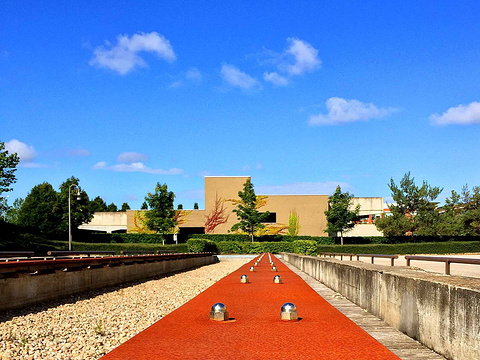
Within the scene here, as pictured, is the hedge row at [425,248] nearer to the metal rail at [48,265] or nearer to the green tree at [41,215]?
the green tree at [41,215]

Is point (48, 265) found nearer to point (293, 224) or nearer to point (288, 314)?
point (288, 314)

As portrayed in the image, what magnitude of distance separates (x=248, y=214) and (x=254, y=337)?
216 ft

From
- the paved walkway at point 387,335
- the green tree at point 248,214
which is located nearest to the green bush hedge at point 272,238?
the green tree at point 248,214

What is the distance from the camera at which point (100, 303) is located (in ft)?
43.2

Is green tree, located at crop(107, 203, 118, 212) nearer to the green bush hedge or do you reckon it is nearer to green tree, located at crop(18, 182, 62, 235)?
green tree, located at crop(18, 182, 62, 235)

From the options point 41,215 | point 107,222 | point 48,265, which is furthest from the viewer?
point 107,222

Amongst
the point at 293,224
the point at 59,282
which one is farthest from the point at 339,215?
the point at 59,282

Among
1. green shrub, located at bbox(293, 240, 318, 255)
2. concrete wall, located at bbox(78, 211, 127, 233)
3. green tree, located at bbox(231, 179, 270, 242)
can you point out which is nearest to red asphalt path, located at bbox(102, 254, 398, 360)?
green shrub, located at bbox(293, 240, 318, 255)

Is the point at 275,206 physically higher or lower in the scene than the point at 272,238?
higher

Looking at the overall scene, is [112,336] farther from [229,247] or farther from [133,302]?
[229,247]

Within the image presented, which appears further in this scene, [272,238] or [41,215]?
[41,215]

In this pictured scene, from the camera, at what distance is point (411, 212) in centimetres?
7456

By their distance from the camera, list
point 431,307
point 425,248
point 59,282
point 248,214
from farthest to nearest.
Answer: point 248,214, point 425,248, point 59,282, point 431,307

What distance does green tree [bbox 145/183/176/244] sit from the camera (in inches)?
2985
